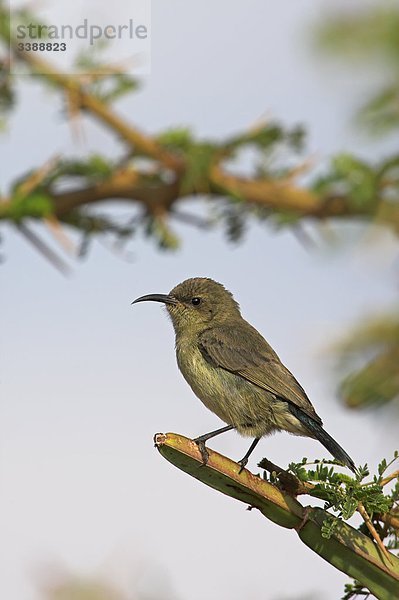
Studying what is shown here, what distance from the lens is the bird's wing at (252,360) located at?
4594mm

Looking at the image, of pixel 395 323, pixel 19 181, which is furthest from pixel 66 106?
pixel 395 323

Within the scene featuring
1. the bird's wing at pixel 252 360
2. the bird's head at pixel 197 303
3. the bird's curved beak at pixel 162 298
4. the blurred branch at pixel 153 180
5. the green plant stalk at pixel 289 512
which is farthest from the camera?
the bird's curved beak at pixel 162 298

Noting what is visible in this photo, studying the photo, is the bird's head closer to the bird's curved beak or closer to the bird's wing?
the bird's curved beak

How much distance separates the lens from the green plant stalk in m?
1.83

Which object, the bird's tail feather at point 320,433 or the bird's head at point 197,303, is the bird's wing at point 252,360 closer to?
the bird's tail feather at point 320,433

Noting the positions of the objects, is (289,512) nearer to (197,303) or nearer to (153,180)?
(153,180)

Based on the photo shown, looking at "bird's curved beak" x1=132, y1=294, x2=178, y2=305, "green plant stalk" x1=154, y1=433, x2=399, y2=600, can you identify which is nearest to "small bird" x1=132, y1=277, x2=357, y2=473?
"bird's curved beak" x1=132, y1=294, x2=178, y2=305

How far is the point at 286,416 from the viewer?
14.8 ft

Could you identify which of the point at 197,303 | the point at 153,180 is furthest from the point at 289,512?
the point at 197,303

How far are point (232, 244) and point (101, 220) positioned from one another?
0.73m

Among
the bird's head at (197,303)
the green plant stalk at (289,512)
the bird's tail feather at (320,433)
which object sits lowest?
the green plant stalk at (289,512)

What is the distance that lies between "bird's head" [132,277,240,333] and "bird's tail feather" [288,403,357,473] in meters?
1.06

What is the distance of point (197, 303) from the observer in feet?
18.3

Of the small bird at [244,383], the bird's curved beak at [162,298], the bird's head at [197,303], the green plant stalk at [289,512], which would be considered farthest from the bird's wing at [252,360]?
the green plant stalk at [289,512]
